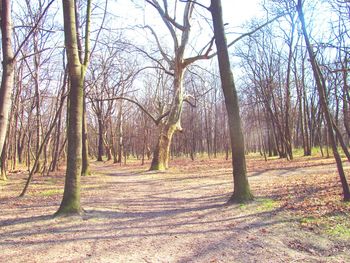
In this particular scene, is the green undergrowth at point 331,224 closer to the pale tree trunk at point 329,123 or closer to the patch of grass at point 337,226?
the patch of grass at point 337,226

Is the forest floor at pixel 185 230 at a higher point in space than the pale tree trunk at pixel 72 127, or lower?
lower

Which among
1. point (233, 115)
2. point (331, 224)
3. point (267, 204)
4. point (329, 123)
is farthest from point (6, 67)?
point (329, 123)

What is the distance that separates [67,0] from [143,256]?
513cm

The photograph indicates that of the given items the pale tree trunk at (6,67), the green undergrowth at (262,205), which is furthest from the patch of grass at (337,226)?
the pale tree trunk at (6,67)

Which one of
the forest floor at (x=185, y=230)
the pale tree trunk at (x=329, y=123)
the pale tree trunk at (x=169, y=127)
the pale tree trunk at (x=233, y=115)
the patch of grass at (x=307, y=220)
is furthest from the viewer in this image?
the pale tree trunk at (x=169, y=127)

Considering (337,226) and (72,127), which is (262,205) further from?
(72,127)

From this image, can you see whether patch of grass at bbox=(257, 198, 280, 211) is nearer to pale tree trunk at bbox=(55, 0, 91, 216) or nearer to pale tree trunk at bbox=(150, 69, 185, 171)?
pale tree trunk at bbox=(55, 0, 91, 216)

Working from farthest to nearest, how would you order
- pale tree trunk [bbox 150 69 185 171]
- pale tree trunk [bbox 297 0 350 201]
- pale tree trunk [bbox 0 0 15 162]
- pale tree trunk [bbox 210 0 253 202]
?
pale tree trunk [bbox 150 69 185 171]
pale tree trunk [bbox 210 0 253 202]
pale tree trunk [bbox 297 0 350 201]
pale tree trunk [bbox 0 0 15 162]

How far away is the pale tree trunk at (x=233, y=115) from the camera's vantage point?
24.0ft

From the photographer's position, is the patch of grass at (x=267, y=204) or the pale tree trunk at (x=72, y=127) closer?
the pale tree trunk at (x=72, y=127)

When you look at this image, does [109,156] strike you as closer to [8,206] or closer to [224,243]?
[8,206]

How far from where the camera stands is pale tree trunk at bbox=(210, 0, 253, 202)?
24.0ft

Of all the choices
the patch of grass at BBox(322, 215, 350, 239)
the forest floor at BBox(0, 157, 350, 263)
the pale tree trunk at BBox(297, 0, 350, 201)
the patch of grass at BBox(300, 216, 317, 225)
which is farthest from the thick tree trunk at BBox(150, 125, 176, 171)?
the patch of grass at BBox(322, 215, 350, 239)

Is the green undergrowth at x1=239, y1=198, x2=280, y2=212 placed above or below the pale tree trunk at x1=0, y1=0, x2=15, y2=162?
below
